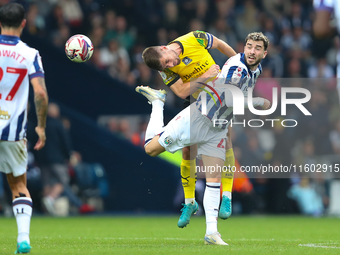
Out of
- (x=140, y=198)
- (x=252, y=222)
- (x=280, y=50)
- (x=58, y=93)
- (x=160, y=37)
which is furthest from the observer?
(x=280, y=50)

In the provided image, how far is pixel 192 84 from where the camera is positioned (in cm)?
712

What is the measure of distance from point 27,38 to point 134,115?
10.6 feet

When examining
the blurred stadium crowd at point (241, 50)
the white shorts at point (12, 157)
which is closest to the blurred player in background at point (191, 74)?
the white shorts at point (12, 157)

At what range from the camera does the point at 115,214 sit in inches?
507

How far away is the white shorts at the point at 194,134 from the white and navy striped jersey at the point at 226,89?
11 cm

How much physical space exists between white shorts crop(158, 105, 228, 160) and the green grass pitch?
116cm

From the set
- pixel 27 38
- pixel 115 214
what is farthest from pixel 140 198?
pixel 27 38

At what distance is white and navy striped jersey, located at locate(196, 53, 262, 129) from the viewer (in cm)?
649

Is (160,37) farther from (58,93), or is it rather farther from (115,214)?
(115,214)

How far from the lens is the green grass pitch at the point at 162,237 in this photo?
19.0 feet

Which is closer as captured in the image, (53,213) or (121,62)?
(53,213)

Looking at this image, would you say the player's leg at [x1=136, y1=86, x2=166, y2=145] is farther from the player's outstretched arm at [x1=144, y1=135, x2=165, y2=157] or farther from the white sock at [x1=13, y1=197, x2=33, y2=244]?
the white sock at [x1=13, y1=197, x2=33, y2=244]

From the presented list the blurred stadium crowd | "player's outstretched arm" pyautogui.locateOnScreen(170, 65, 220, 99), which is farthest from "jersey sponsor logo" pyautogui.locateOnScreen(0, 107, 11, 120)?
the blurred stadium crowd

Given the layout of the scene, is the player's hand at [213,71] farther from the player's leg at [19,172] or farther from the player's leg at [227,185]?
the player's leg at [19,172]
